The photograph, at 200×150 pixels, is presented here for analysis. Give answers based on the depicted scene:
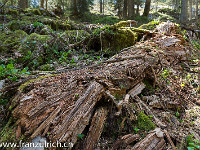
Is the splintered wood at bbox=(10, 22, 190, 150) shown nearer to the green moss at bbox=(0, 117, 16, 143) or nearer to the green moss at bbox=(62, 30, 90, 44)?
the green moss at bbox=(0, 117, 16, 143)

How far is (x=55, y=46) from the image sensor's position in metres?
5.31

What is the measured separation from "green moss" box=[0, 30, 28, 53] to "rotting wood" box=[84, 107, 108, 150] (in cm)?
464

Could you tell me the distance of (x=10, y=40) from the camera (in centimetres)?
518

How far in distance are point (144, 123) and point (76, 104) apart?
4.48 feet

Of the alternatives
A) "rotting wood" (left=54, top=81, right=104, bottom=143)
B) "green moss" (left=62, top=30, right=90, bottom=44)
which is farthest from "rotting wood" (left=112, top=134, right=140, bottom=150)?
"green moss" (left=62, top=30, right=90, bottom=44)

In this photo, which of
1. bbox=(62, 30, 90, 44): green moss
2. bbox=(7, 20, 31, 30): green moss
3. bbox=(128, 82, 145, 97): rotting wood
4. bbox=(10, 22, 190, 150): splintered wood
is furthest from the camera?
bbox=(7, 20, 31, 30): green moss

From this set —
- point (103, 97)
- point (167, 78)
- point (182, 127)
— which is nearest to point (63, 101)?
point (103, 97)

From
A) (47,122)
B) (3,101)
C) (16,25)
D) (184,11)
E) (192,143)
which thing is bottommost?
(192,143)

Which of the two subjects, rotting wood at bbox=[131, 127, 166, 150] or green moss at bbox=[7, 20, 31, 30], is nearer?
rotting wood at bbox=[131, 127, 166, 150]

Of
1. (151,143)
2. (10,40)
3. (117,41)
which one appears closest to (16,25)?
(10,40)

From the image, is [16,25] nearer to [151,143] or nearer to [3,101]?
[3,101]

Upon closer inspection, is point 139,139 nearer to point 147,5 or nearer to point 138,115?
point 138,115

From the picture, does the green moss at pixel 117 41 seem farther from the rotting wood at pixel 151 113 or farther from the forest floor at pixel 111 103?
the rotting wood at pixel 151 113

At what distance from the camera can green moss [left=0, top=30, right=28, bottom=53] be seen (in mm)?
4832
